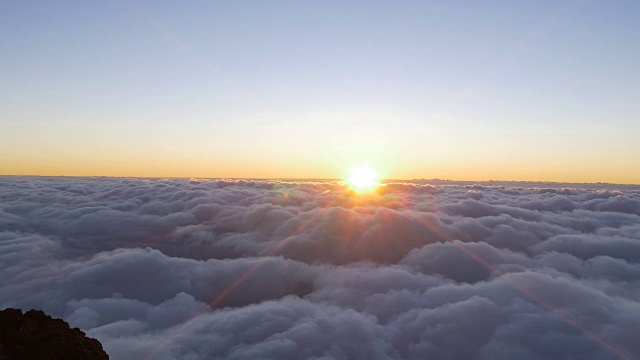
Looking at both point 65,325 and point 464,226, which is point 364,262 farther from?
point 65,325

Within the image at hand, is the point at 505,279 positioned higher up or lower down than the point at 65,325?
lower down

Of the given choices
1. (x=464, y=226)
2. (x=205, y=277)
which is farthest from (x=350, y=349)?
(x=464, y=226)

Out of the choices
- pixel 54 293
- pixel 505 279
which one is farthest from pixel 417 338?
pixel 54 293

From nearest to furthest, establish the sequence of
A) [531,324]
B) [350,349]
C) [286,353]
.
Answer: [286,353] → [350,349] → [531,324]

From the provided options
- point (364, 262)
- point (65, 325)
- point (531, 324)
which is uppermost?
point (65, 325)

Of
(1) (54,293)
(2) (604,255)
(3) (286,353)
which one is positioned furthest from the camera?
(2) (604,255)

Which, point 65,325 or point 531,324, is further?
point 531,324
